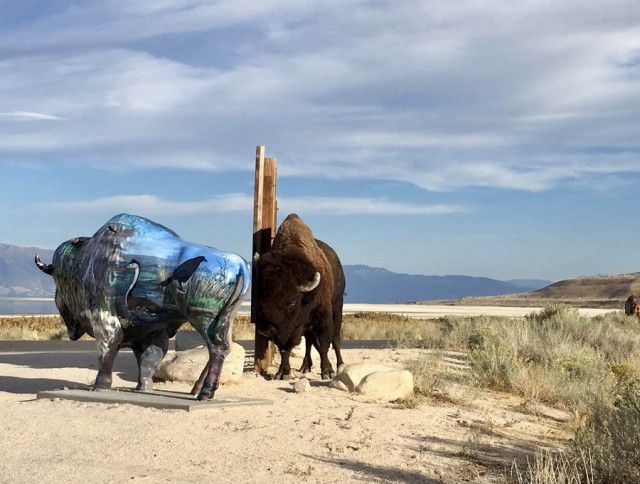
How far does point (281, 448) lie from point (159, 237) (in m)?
3.58

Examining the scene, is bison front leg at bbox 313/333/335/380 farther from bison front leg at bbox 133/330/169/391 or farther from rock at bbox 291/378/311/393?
bison front leg at bbox 133/330/169/391

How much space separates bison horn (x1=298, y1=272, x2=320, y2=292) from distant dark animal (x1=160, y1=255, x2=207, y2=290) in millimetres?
2288

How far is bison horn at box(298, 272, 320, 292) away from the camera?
12.3 m

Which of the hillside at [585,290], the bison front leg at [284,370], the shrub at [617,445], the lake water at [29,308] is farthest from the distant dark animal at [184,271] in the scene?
the hillside at [585,290]

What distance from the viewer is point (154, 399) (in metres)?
10.3

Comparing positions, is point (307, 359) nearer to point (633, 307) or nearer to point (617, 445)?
point (617, 445)

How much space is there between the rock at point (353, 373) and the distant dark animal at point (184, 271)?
3.13 meters

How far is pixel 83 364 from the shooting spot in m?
16.7

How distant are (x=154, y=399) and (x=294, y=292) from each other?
267cm

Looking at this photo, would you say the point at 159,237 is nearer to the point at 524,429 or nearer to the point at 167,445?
the point at 167,445

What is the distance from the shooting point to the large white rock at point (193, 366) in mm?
12820

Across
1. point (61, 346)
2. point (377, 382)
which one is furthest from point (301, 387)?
point (61, 346)

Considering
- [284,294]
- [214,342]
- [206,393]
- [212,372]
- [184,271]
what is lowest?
[206,393]

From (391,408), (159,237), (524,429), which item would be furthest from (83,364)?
(524,429)
